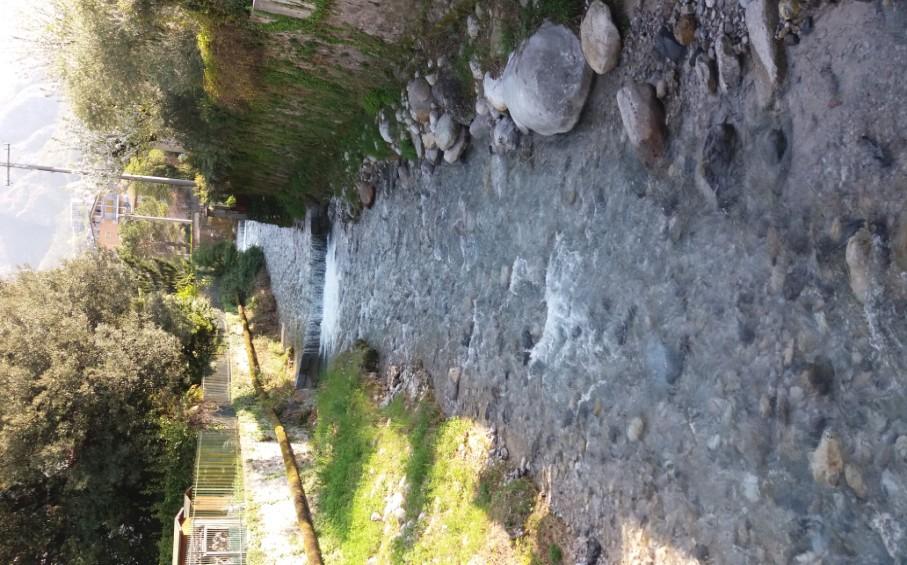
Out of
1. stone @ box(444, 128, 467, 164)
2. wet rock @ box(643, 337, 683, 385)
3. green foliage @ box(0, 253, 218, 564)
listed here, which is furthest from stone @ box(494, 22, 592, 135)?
green foliage @ box(0, 253, 218, 564)

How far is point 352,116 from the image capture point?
6703 mm

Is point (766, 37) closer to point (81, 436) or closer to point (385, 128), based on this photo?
point (385, 128)

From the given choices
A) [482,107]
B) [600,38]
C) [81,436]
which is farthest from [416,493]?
[81,436]

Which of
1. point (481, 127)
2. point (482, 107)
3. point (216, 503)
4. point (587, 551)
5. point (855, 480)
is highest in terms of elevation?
point (482, 107)

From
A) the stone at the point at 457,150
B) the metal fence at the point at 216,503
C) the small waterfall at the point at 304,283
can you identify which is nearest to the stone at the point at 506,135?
the stone at the point at 457,150

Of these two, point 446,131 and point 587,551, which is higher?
point 446,131

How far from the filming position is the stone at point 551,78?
11.5 feet

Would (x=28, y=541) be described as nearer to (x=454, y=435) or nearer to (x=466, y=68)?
(x=454, y=435)

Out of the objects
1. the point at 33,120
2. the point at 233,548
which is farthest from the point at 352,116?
the point at 33,120

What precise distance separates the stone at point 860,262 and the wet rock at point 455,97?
3.13 meters

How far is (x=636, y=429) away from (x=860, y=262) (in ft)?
4.54

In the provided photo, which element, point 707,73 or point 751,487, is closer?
point 751,487

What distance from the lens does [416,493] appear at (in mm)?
4852

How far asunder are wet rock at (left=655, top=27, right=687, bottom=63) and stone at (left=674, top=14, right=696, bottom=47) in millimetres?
22
